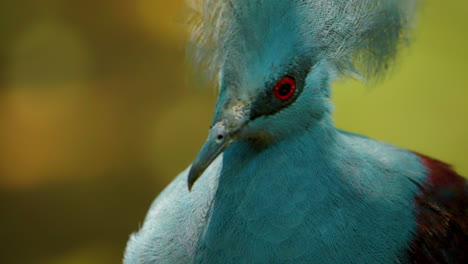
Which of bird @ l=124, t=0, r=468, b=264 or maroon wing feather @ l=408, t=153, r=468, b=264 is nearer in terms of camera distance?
bird @ l=124, t=0, r=468, b=264

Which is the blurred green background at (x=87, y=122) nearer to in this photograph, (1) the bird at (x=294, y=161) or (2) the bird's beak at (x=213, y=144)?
(1) the bird at (x=294, y=161)

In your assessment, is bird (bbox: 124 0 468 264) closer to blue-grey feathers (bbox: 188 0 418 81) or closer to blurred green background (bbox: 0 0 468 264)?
blue-grey feathers (bbox: 188 0 418 81)

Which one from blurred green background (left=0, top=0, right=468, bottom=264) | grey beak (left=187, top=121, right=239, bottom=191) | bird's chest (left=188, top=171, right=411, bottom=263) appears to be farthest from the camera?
blurred green background (left=0, top=0, right=468, bottom=264)

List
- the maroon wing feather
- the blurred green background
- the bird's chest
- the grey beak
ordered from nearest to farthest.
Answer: the grey beak < the bird's chest < the maroon wing feather < the blurred green background

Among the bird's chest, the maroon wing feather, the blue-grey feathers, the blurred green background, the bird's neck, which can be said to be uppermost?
the blurred green background

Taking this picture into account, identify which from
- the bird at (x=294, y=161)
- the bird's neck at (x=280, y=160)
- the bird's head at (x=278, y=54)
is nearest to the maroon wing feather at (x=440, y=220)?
the bird at (x=294, y=161)

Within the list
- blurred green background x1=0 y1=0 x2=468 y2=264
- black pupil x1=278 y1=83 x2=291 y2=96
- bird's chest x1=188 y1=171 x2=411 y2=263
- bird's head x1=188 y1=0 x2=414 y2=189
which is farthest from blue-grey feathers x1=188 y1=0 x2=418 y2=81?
blurred green background x1=0 y1=0 x2=468 y2=264

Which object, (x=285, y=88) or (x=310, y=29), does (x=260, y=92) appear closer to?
(x=285, y=88)

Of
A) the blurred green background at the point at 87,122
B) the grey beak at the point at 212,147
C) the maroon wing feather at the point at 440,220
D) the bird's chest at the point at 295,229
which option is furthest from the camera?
the blurred green background at the point at 87,122
